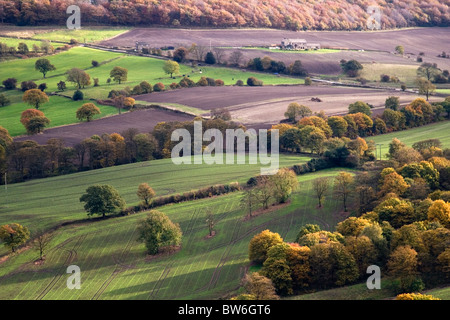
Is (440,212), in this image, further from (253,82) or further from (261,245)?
(253,82)

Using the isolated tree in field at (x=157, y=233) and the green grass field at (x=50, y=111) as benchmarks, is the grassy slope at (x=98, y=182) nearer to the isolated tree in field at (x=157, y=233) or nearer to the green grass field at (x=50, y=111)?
the isolated tree in field at (x=157, y=233)

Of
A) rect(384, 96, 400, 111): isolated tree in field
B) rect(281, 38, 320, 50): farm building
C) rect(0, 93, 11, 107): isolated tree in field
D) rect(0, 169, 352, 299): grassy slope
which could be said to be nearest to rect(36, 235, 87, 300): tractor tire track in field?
rect(0, 169, 352, 299): grassy slope

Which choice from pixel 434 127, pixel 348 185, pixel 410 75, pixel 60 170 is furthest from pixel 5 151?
pixel 410 75

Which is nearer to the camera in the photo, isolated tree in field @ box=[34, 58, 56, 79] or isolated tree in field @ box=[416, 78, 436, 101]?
isolated tree in field @ box=[416, 78, 436, 101]

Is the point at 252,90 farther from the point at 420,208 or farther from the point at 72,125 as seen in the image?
the point at 420,208

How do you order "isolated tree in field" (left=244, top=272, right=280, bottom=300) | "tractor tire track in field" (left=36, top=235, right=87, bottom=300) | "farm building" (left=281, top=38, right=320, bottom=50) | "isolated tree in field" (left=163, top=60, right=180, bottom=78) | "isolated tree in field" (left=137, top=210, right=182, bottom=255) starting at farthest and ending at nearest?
"farm building" (left=281, top=38, right=320, bottom=50) → "isolated tree in field" (left=163, top=60, right=180, bottom=78) → "isolated tree in field" (left=137, top=210, right=182, bottom=255) → "tractor tire track in field" (left=36, top=235, right=87, bottom=300) → "isolated tree in field" (left=244, top=272, right=280, bottom=300)

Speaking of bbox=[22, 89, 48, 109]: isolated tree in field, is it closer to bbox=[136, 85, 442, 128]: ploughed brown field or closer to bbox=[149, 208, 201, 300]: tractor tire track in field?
bbox=[136, 85, 442, 128]: ploughed brown field
